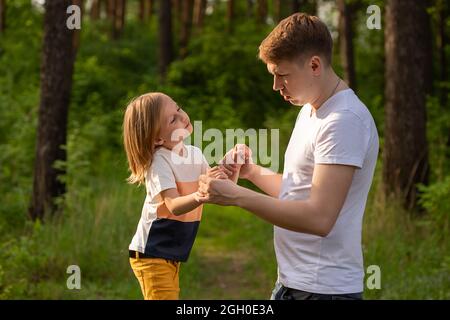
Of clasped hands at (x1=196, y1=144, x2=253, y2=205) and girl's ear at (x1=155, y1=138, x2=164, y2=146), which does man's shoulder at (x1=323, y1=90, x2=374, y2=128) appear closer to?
clasped hands at (x1=196, y1=144, x2=253, y2=205)

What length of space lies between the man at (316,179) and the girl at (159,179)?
0.71 m

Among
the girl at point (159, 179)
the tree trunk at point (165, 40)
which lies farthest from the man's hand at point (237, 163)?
the tree trunk at point (165, 40)

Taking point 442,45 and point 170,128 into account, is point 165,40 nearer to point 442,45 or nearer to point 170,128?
point 442,45

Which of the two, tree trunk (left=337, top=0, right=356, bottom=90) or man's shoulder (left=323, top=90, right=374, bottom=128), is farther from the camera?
tree trunk (left=337, top=0, right=356, bottom=90)

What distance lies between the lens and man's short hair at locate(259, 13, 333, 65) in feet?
9.76

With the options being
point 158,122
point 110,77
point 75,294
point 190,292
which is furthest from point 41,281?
point 110,77

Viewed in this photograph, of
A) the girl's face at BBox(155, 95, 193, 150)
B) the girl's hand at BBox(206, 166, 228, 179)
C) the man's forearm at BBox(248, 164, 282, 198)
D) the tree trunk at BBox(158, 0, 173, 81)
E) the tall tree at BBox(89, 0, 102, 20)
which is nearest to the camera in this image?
the girl's hand at BBox(206, 166, 228, 179)

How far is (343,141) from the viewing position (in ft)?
9.48

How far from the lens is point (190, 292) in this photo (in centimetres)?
760

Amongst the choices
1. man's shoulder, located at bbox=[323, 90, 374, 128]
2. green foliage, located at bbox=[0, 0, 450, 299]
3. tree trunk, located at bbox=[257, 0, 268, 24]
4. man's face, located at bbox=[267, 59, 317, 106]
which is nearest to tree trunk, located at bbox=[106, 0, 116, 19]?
tree trunk, located at bbox=[257, 0, 268, 24]

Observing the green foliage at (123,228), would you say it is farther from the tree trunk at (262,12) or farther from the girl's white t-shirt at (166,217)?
the tree trunk at (262,12)

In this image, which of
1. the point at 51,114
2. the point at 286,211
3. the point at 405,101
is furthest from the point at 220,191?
the point at 405,101
